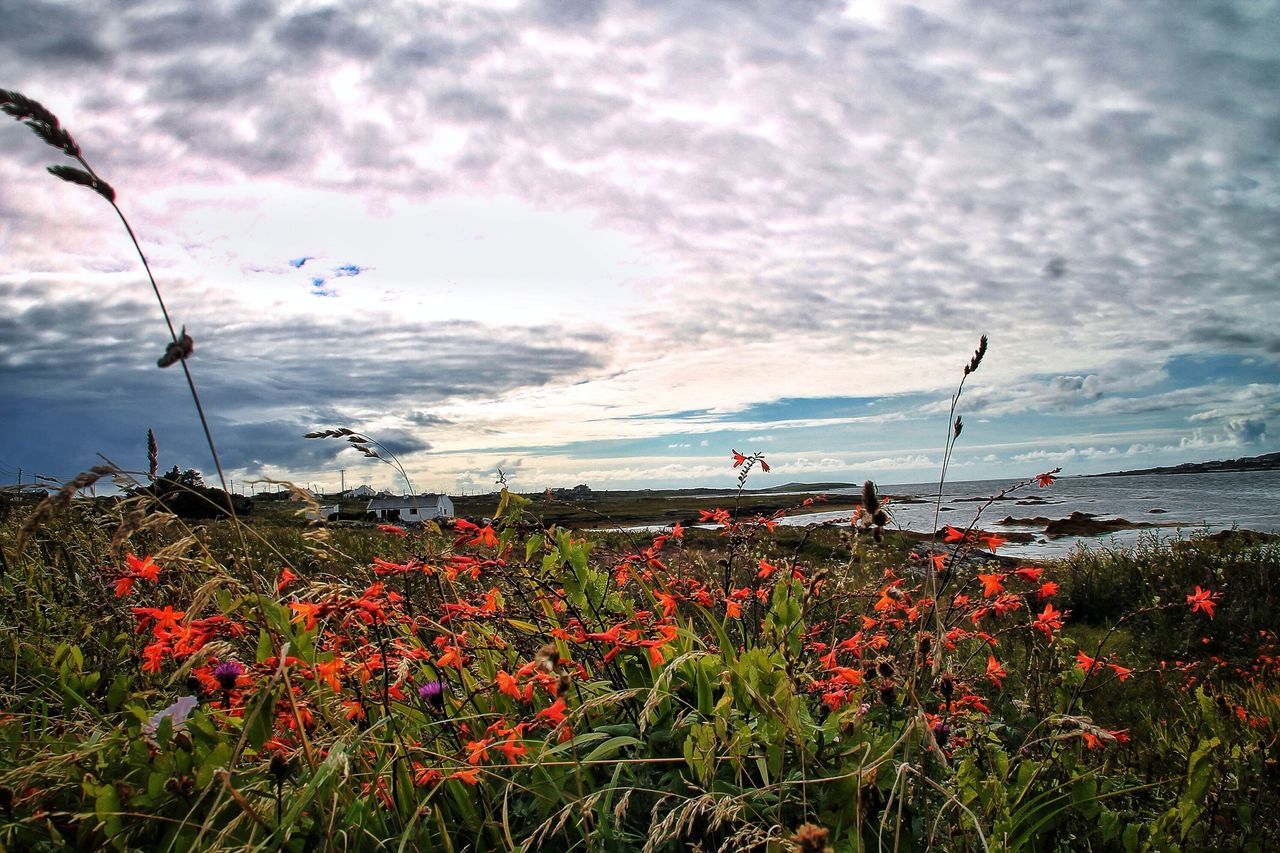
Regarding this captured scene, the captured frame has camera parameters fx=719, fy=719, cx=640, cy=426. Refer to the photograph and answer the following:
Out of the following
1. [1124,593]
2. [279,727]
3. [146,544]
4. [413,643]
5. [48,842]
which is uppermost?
[146,544]

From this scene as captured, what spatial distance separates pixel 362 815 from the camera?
1.93 metres

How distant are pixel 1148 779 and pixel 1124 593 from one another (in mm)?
8412

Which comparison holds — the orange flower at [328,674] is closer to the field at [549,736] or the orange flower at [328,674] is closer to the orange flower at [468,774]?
the field at [549,736]

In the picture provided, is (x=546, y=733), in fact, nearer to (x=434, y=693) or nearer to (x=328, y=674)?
(x=434, y=693)

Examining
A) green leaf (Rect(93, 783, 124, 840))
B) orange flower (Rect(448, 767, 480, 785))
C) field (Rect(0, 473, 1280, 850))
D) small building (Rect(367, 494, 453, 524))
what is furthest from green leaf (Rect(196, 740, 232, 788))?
small building (Rect(367, 494, 453, 524))

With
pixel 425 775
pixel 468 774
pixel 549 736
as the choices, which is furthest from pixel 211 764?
pixel 549 736

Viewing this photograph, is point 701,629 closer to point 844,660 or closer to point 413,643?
point 844,660

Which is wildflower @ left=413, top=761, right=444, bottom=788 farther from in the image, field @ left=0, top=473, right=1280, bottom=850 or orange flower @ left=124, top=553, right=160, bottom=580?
orange flower @ left=124, top=553, right=160, bottom=580

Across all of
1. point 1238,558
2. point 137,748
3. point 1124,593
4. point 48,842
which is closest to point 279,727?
point 137,748

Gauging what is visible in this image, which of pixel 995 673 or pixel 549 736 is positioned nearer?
pixel 549 736

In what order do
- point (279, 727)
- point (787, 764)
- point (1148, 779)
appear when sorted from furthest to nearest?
point (1148, 779), point (279, 727), point (787, 764)

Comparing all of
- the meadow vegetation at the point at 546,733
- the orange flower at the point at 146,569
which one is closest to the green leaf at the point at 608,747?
the meadow vegetation at the point at 546,733

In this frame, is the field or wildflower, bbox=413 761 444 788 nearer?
the field

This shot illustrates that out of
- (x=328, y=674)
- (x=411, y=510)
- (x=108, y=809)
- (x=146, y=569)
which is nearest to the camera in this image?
(x=108, y=809)
